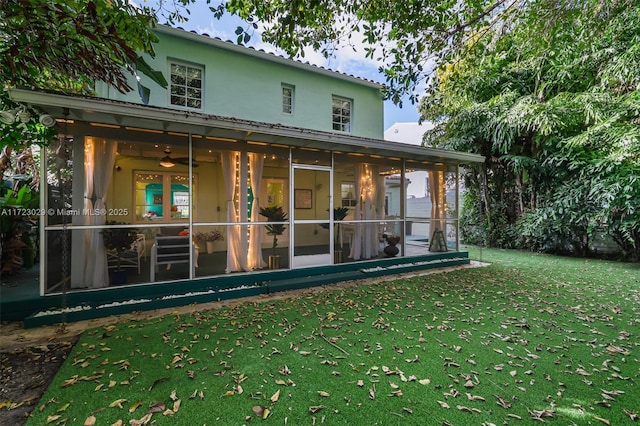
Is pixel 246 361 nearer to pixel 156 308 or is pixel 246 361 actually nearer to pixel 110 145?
pixel 156 308

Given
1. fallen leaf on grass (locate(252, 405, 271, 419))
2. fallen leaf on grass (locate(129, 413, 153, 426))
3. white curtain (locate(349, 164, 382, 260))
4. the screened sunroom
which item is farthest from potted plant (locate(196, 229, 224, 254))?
fallen leaf on grass (locate(252, 405, 271, 419))

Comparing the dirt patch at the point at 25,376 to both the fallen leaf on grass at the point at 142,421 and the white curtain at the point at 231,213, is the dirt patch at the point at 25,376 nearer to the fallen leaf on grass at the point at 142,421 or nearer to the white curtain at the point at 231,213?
the fallen leaf on grass at the point at 142,421

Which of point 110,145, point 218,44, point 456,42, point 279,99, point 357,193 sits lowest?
point 357,193

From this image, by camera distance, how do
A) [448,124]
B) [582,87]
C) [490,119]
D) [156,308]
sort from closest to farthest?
1. [156,308]
2. [582,87]
3. [490,119]
4. [448,124]

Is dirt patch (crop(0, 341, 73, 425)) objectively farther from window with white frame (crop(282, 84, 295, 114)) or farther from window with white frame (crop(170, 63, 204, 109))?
window with white frame (crop(282, 84, 295, 114))

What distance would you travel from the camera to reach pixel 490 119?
10.0 meters

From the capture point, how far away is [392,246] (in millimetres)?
7805

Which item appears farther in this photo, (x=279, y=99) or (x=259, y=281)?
(x=279, y=99)

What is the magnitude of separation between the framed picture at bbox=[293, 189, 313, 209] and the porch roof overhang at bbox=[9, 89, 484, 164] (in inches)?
115

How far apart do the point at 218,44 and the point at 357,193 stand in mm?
5824

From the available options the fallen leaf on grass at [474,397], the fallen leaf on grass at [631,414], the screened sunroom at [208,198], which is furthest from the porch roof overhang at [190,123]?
the fallen leaf on grass at [631,414]

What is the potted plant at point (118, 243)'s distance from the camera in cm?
503

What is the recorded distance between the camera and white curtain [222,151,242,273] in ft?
19.6

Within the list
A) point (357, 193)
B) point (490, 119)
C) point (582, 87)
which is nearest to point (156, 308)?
point (357, 193)
